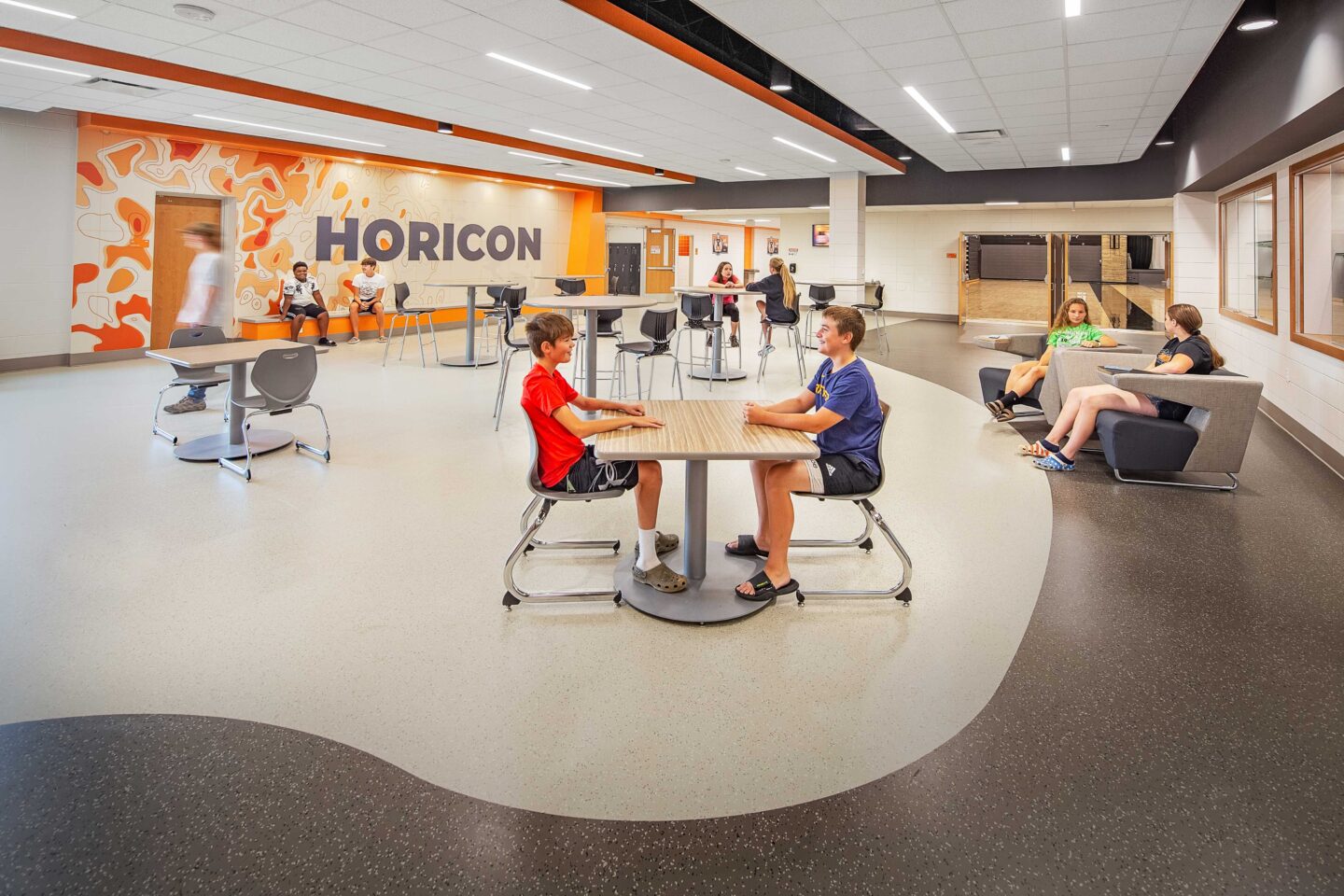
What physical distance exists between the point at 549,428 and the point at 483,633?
79cm

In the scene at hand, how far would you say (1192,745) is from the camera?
215cm

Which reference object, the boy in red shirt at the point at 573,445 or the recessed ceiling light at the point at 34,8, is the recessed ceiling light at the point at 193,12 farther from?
the boy in red shirt at the point at 573,445

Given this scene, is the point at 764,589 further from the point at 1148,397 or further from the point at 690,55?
the point at 690,55

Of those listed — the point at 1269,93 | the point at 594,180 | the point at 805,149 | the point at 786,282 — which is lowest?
the point at 786,282

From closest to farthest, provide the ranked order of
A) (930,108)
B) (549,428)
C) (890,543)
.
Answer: (549,428) → (890,543) → (930,108)

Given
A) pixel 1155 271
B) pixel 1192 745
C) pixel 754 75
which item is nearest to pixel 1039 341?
pixel 754 75

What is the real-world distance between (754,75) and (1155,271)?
11499 mm

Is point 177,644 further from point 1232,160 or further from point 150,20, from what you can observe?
point 1232,160

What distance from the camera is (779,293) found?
8.41 metres

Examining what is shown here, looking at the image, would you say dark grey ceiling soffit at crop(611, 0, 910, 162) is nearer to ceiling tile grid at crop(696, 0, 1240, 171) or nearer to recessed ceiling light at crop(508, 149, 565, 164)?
ceiling tile grid at crop(696, 0, 1240, 171)

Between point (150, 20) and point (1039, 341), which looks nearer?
point (150, 20)

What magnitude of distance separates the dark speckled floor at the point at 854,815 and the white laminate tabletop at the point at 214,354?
3.02 m

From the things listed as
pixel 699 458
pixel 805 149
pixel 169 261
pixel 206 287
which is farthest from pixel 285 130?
pixel 699 458

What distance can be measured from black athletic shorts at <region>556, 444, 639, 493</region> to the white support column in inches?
449
